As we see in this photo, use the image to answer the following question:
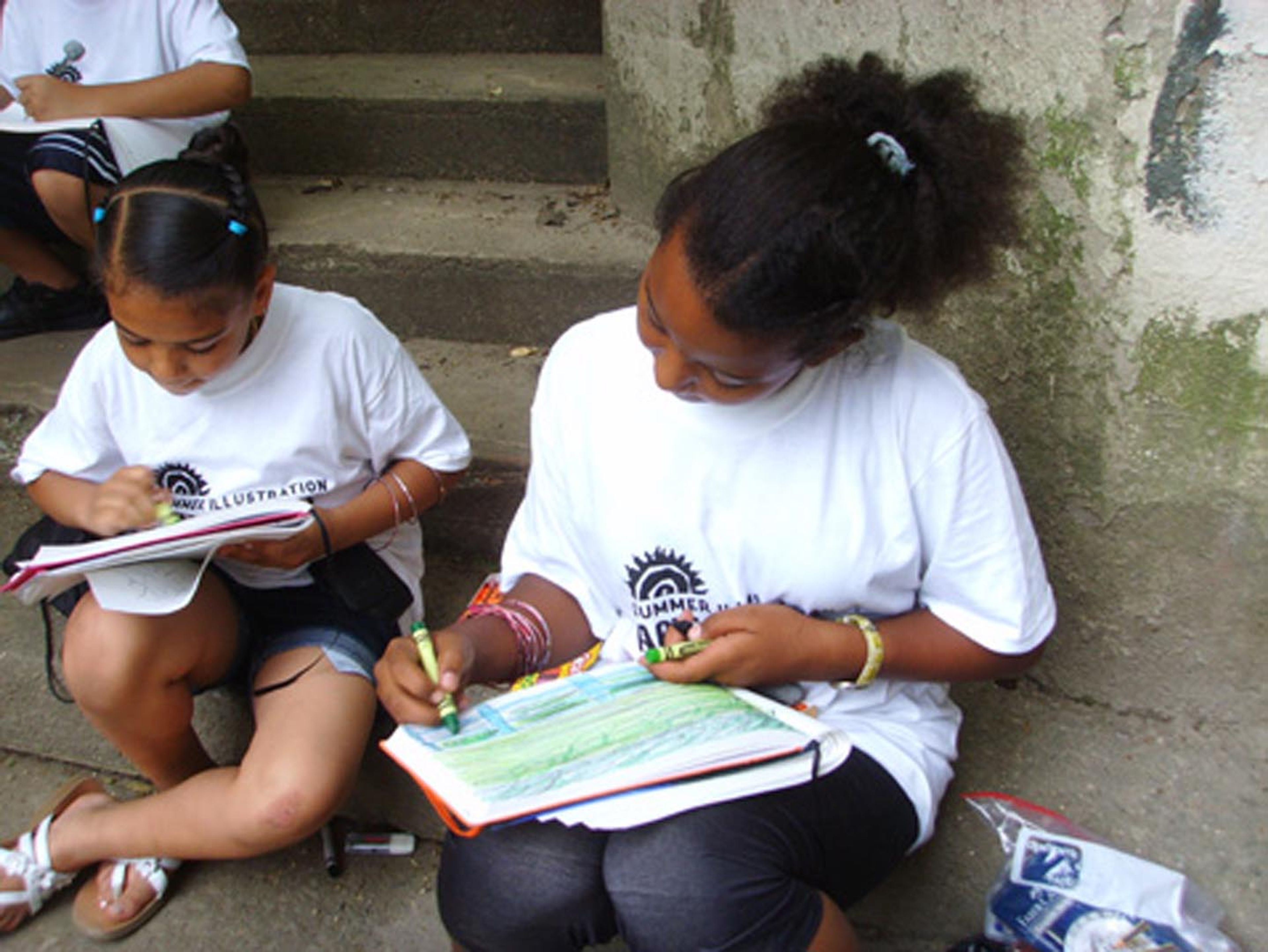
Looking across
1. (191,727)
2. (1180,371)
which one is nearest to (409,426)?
(191,727)

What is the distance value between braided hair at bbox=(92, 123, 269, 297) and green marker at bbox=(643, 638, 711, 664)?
0.85m

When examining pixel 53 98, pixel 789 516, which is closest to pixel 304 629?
pixel 789 516

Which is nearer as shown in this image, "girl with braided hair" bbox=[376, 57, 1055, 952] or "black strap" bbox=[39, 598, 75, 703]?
"girl with braided hair" bbox=[376, 57, 1055, 952]

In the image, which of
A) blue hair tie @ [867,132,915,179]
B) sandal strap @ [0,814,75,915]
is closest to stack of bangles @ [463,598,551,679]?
blue hair tie @ [867,132,915,179]

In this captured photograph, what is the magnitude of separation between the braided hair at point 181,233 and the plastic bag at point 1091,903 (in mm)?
1468

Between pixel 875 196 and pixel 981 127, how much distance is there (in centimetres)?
19

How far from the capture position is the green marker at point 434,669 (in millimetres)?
1412

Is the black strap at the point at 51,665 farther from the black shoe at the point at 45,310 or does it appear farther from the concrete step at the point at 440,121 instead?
the concrete step at the point at 440,121

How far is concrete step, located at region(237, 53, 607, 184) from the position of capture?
322 cm

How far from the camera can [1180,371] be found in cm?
175

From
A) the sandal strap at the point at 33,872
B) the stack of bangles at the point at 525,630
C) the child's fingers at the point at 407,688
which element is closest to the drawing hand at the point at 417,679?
the child's fingers at the point at 407,688

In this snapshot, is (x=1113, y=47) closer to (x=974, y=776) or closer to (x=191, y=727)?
(x=974, y=776)

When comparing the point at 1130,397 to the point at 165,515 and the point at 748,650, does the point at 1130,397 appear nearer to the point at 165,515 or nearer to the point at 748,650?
the point at 748,650

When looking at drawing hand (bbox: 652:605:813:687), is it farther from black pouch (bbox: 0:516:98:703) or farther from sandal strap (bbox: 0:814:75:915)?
sandal strap (bbox: 0:814:75:915)
